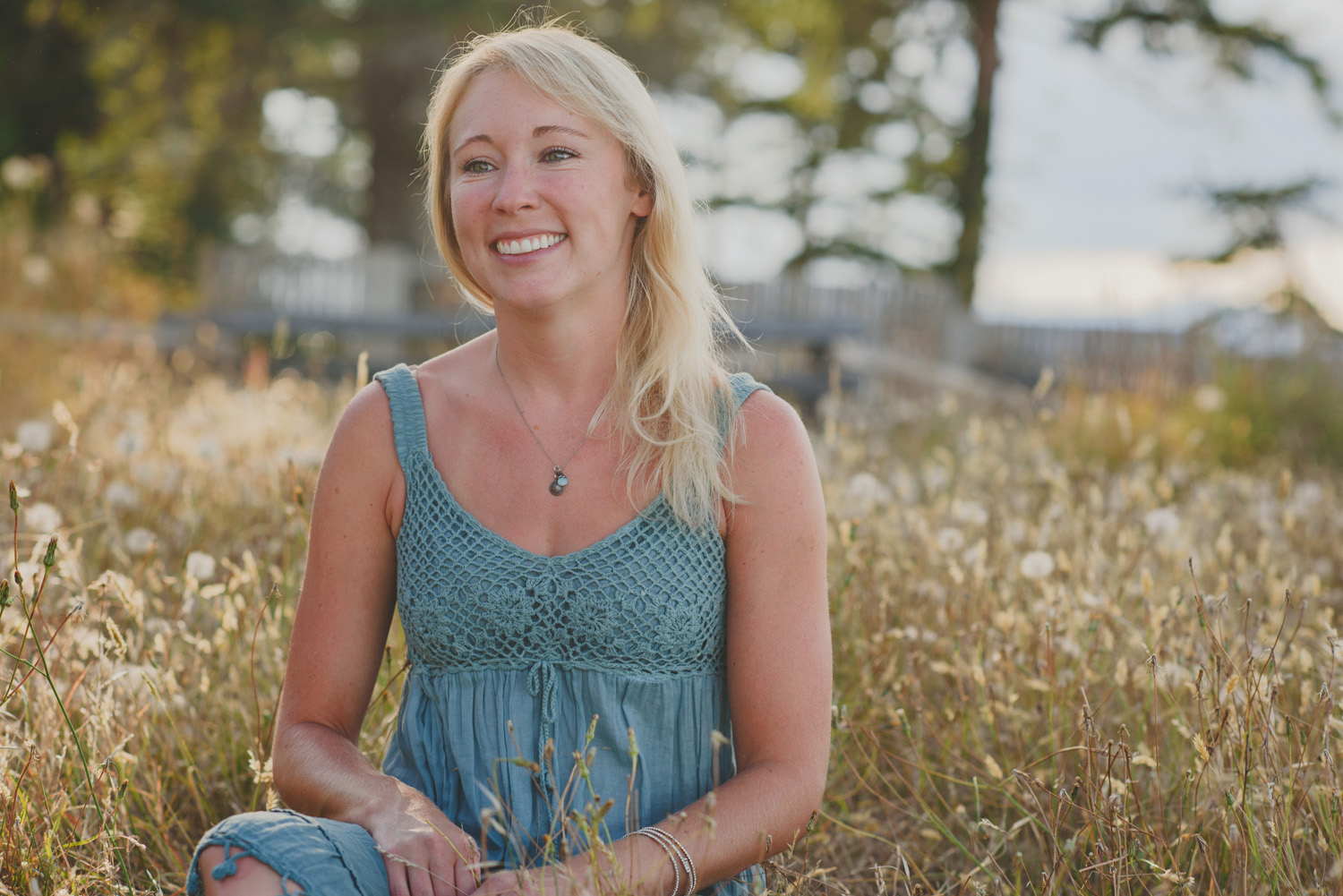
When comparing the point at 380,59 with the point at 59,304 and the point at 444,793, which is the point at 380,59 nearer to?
the point at 59,304

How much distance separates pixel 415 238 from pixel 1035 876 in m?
14.2

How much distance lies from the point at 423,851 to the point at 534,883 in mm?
242

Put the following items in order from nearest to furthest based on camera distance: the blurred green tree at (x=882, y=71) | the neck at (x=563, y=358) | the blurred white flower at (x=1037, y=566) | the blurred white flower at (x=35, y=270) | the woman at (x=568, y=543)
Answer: the woman at (x=568, y=543) < the neck at (x=563, y=358) < the blurred white flower at (x=1037, y=566) < the blurred white flower at (x=35, y=270) < the blurred green tree at (x=882, y=71)

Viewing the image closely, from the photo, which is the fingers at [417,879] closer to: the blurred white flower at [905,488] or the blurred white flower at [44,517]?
the blurred white flower at [44,517]

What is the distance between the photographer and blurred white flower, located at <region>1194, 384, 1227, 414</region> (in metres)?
7.19

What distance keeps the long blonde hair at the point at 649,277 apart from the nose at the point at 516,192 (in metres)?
0.14

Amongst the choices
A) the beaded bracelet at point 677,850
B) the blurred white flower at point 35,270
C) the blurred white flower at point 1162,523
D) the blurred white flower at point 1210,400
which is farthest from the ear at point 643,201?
the blurred white flower at point 35,270

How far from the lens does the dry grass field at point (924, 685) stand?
1.86 m

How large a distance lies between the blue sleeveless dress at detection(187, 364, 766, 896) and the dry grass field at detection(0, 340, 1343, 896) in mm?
292

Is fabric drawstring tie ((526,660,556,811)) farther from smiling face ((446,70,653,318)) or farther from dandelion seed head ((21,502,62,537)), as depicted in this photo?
dandelion seed head ((21,502,62,537))

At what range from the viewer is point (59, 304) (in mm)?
8828

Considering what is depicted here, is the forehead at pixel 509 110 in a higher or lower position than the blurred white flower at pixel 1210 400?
higher

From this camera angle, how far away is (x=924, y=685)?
2.83m

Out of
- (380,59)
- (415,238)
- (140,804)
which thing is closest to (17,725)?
(140,804)
